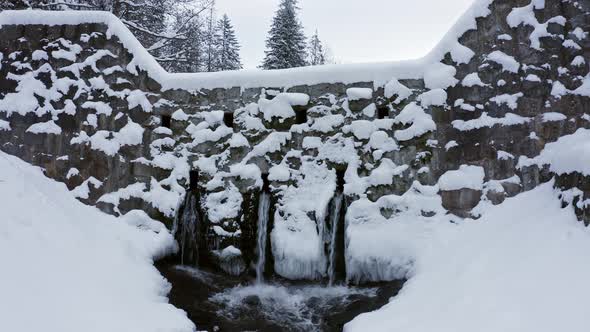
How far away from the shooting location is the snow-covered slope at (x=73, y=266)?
355cm

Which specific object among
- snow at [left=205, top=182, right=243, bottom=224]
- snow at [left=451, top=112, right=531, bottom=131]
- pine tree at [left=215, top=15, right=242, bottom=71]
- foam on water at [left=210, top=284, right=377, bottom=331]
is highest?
pine tree at [left=215, top=15, right=242, bottom=71]

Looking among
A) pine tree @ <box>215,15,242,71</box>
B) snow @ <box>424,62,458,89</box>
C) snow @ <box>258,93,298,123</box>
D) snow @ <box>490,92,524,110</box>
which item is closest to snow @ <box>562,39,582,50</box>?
snow @ <box>490,92,524,110</box>

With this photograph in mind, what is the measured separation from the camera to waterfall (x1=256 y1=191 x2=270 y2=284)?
5.91m

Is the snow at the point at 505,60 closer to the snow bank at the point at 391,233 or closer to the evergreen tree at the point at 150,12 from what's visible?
the snow bank at the point at 391,233

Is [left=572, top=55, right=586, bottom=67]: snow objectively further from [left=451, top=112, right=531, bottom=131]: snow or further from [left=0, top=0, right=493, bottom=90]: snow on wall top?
[left=0, top=0, right=493, bottom=90]: snow on wall top

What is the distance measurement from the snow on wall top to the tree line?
381cm

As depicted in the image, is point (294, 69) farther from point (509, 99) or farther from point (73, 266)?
point (73, 266)

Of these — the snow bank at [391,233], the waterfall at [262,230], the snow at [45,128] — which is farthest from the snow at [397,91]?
the snow at [45,128]

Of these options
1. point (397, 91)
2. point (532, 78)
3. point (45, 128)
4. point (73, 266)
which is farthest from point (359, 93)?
point (45, 128)

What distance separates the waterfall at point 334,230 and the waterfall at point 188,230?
5.95 feet

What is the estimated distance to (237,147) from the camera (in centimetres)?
634

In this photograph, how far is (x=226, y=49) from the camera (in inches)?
1110

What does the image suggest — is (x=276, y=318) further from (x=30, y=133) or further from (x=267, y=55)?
(x=267, y=55)

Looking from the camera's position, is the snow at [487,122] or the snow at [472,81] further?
the snow at [472,81]
